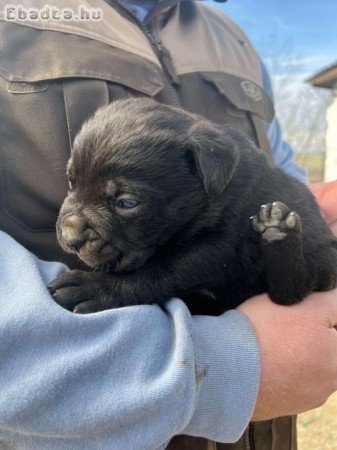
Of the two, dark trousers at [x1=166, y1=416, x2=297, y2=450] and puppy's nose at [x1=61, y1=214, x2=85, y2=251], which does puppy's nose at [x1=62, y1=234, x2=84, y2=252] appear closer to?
puppy's nose at [x1=61, y1=214, x2=85, y2=251]

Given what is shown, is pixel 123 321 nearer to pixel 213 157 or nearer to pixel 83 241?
pixel 83 241

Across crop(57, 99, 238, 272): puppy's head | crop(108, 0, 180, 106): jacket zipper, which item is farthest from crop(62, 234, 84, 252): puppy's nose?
crop(108, 0, 180, 106): jacket zipper

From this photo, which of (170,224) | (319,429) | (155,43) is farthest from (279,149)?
(319,429)

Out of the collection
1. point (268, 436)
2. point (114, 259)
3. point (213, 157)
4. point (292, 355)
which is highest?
point (213, 157)

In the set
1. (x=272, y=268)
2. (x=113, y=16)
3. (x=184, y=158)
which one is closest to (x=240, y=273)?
(x=272, y=268)

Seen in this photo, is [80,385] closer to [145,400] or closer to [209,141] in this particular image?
[145,400]

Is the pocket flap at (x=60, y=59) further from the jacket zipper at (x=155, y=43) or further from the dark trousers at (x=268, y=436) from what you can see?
the dark trousers at (x=268, y=436)

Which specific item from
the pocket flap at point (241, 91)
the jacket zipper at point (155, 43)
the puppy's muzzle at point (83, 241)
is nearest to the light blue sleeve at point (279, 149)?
the pocket flap at point (241, 91)
